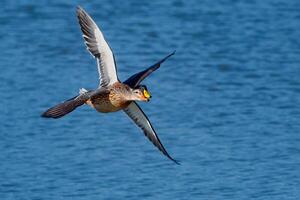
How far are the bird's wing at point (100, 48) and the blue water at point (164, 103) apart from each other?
1261 mm

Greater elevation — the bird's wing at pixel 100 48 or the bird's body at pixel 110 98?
A: the bird's wing at pixel 100 48

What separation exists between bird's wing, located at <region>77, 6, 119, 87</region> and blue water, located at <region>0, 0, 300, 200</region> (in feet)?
4.14

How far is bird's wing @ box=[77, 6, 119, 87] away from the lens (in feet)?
36.0

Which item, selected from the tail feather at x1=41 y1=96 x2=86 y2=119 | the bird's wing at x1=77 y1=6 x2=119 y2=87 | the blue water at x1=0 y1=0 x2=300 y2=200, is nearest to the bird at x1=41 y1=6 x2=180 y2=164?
the bird's wing at x1=77 y1=6 x2=119 y2=87

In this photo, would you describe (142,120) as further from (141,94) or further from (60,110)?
(60,110)

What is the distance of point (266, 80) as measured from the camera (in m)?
14.8

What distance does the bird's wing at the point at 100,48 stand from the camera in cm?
1098

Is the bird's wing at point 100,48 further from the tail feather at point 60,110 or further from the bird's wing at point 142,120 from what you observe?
the tail feather at point 60,110

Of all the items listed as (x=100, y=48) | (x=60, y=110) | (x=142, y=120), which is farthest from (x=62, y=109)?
(x=142, y=120)

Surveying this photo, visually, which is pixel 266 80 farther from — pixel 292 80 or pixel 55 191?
pixel 55 191

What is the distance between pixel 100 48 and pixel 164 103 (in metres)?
3.01

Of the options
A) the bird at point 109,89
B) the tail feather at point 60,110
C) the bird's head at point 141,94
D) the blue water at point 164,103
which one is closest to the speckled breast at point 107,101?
the bird at point 109,89

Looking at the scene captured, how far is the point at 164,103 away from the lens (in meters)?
14.0

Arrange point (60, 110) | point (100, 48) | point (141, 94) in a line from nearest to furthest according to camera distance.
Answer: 1. point (60, 110)
2. point (141, 94)
3. point (100, 48)
